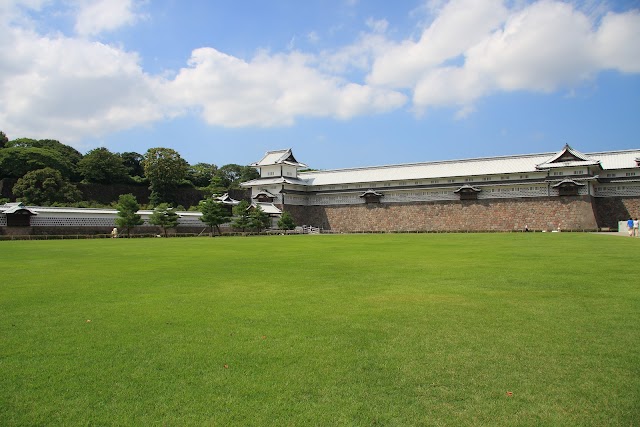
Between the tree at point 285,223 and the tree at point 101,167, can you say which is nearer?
the tree at point 285,223

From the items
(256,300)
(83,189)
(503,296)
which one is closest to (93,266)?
(256,300)

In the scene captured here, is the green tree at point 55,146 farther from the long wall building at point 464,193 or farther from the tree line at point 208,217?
the long wall building at point 464,193

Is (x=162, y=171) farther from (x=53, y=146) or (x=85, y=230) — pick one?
(x=85, y=230)

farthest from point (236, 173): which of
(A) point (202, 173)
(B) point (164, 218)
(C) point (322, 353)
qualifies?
(C) point (322, 353)

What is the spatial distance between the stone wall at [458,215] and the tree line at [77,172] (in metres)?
20.4

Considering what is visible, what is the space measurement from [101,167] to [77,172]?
305 centimetres

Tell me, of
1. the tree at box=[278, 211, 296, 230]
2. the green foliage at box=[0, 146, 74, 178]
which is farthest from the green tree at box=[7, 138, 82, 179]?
the tree at box=[278, 211, 296, 230]

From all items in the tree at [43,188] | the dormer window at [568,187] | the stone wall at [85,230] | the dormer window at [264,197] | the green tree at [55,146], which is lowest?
the stone wall at [85,230]

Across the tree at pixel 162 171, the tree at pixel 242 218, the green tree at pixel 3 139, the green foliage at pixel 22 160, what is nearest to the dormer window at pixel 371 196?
the tree at pixel 242 218

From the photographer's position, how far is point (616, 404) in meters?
3.94

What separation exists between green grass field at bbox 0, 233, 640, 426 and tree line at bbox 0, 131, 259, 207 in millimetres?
48282

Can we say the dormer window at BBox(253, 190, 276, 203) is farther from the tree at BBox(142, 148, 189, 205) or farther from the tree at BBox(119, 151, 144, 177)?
the tree at BBox(119, 151, 144, 177)

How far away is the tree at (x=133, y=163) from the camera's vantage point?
2881 inches

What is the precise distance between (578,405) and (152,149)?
6751cm
